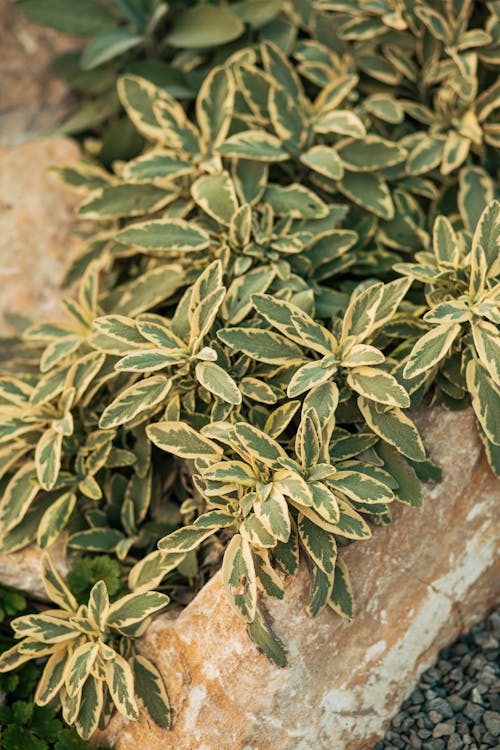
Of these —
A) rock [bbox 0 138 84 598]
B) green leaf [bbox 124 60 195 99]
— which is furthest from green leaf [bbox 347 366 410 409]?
green leaf [bbox 124 60 195 99]

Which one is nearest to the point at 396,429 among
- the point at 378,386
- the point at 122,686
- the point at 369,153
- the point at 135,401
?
the point at 378,386

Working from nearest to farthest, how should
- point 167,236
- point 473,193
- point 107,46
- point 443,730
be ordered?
point 443,730 → point 167,236 → point 473,193 → point 107,46

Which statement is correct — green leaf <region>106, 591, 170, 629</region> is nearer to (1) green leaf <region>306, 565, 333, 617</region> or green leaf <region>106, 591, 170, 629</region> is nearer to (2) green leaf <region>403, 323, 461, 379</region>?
(1) green leaf <region>306, 565, 333, 617</region>

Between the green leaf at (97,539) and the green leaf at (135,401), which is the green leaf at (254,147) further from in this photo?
the green leaf at (97,539)

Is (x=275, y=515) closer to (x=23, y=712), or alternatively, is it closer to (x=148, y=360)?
(x=148, y=360)

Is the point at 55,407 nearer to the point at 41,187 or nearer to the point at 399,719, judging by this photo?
the point at 41,187

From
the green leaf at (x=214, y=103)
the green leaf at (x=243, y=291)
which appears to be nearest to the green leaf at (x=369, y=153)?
the green leaf at (x=214, y=103)
